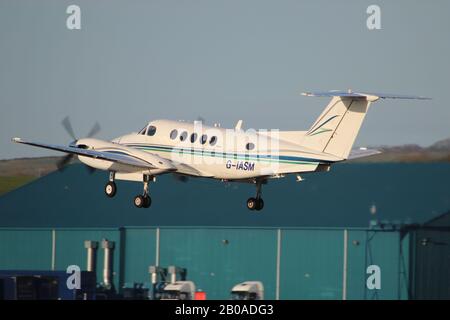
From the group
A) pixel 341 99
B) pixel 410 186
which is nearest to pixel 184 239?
pixel 410 186

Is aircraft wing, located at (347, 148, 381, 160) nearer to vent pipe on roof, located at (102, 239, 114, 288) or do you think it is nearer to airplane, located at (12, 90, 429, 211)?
airplane, located at (12, 90, 429, 211)

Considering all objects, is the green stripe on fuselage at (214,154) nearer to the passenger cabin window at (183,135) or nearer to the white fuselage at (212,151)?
the white fuselage at (212,151)

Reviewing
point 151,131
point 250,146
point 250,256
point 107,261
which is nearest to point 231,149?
point 250,146

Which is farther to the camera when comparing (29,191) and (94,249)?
(29,191)

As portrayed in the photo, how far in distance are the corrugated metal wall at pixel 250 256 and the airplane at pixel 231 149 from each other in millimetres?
23417

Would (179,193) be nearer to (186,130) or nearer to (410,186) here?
(410,186)

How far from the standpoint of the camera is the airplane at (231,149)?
6294 centimetres

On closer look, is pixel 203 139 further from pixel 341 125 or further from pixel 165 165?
pixel 341 125

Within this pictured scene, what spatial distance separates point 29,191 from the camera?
355ft

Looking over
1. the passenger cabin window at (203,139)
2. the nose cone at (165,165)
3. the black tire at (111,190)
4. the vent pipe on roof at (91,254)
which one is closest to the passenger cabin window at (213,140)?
the passenger cabin window at (203,139)

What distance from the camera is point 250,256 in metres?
92.1

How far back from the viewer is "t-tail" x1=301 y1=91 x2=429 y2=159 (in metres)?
62.8

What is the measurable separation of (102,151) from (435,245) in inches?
1130
